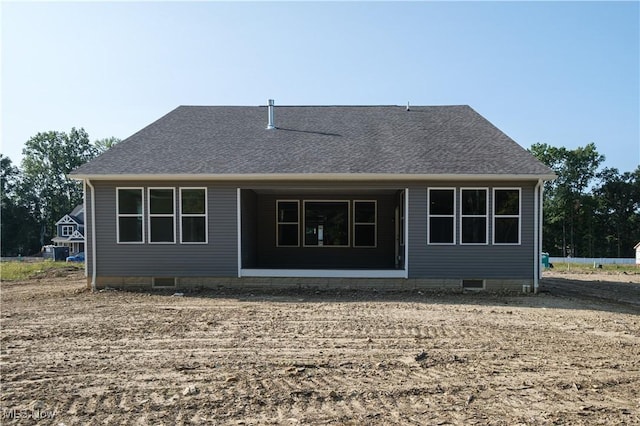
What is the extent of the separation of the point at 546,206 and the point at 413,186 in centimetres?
5159

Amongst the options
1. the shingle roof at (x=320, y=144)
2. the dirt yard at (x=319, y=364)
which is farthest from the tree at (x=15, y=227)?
the dirt yard at (x=319, y=364)

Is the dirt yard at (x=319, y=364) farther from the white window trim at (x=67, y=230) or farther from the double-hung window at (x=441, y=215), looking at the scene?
the white window trim at (x=67, y=230)

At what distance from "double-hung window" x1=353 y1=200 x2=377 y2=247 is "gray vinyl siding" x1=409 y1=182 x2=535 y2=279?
3.66 metres

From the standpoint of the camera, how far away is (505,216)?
485 inches

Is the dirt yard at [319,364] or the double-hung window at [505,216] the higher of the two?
the double-hung window at [505,216]

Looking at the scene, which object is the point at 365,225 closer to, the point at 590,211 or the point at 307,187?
the point at 307,187

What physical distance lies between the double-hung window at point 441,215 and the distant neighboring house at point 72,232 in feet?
147

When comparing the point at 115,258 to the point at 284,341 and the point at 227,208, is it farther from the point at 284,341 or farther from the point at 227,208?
the point at 284,341

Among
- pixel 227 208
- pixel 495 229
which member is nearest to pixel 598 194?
pixel 495 229

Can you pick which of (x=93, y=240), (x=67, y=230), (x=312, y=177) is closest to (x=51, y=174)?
(x=67, y=230)

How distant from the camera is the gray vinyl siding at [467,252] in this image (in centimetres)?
1227

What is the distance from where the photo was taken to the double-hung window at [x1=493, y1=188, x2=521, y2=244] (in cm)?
1230

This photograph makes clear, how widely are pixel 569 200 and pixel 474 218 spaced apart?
50466mm

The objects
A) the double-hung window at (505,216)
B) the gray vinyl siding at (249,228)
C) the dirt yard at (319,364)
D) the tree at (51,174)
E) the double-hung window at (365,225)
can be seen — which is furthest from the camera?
the tree at (51,174)
